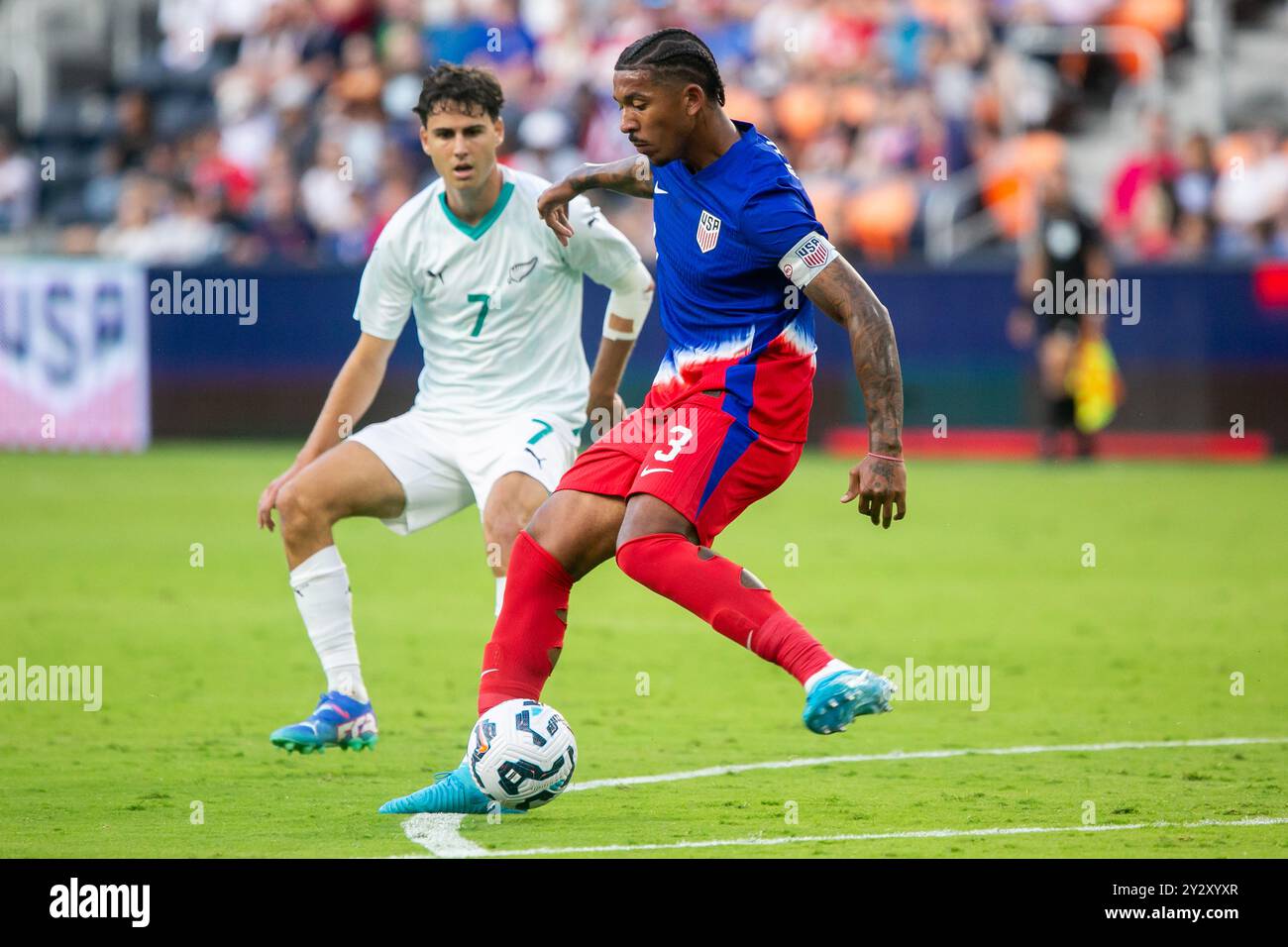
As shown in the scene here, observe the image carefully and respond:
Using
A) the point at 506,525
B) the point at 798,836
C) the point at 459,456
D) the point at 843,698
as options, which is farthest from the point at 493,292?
the point at 843,698

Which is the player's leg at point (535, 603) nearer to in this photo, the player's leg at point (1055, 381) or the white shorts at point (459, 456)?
the white shorts at point (459, 456)

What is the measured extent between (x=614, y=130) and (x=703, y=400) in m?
15.4

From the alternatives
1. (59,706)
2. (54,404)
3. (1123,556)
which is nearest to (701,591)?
(59,706)

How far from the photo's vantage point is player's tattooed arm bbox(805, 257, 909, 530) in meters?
5.61

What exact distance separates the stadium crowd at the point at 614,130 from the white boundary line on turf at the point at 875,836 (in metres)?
13.1

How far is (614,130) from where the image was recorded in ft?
69.3

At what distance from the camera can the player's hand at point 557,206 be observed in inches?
278

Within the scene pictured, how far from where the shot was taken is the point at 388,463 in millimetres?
7488

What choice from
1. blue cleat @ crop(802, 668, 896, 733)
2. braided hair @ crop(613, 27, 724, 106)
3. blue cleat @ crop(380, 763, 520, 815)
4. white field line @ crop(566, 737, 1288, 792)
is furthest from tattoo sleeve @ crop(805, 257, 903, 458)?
white field line @ crop(566, 737, 1288, 792)

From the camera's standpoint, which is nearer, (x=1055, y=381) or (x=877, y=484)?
(x=877, y=484)

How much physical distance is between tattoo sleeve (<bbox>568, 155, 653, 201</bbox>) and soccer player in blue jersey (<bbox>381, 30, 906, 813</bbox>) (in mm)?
294

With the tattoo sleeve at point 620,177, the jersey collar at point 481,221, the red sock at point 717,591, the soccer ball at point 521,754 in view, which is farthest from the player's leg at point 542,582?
the jersey collar at point 481,221

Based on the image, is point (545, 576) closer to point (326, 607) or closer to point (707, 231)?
point (707, 231)

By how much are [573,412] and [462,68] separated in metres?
1.40
